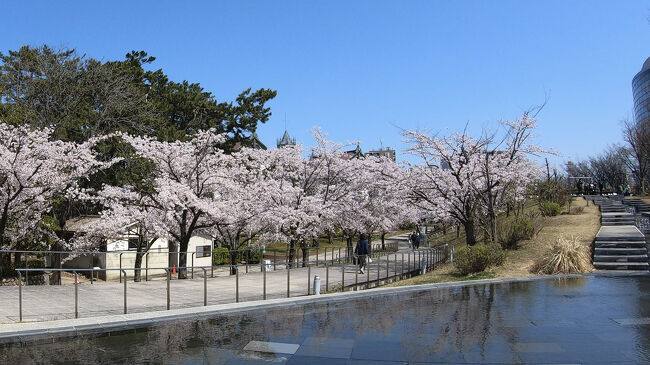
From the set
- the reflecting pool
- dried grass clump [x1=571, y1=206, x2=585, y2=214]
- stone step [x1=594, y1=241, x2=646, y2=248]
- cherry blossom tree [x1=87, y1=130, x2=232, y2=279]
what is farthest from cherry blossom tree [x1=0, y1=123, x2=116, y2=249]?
dried grass clump [x1=571, y1=206, x2=585, y2=214]

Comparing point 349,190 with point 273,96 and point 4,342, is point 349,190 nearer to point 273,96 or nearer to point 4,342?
point 273,96

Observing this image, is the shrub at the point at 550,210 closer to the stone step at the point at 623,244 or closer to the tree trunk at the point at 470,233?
the tree trunk at the point at 470,233

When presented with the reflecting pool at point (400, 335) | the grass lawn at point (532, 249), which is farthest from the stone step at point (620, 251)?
the reflecting pool at point (400, 335)

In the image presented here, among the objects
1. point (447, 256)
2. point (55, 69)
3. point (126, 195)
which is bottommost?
point (447, 256)

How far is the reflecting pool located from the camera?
23.3 feet

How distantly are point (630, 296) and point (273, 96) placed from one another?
3307 cm

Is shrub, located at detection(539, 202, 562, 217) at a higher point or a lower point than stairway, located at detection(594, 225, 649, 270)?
higher

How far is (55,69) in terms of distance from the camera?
79.3ft

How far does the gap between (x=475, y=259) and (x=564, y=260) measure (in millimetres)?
2797

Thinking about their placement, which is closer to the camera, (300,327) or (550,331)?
(550,331)

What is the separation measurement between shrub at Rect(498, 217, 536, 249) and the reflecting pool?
338 inches

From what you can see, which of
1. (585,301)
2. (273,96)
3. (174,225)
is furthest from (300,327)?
(273,96)

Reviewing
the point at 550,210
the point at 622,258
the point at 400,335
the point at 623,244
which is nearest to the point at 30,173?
the point at 400,335

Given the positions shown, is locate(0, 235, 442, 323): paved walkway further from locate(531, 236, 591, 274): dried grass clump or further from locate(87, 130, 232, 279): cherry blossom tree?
locate(531, 236, 591, 274): dried grass clump
